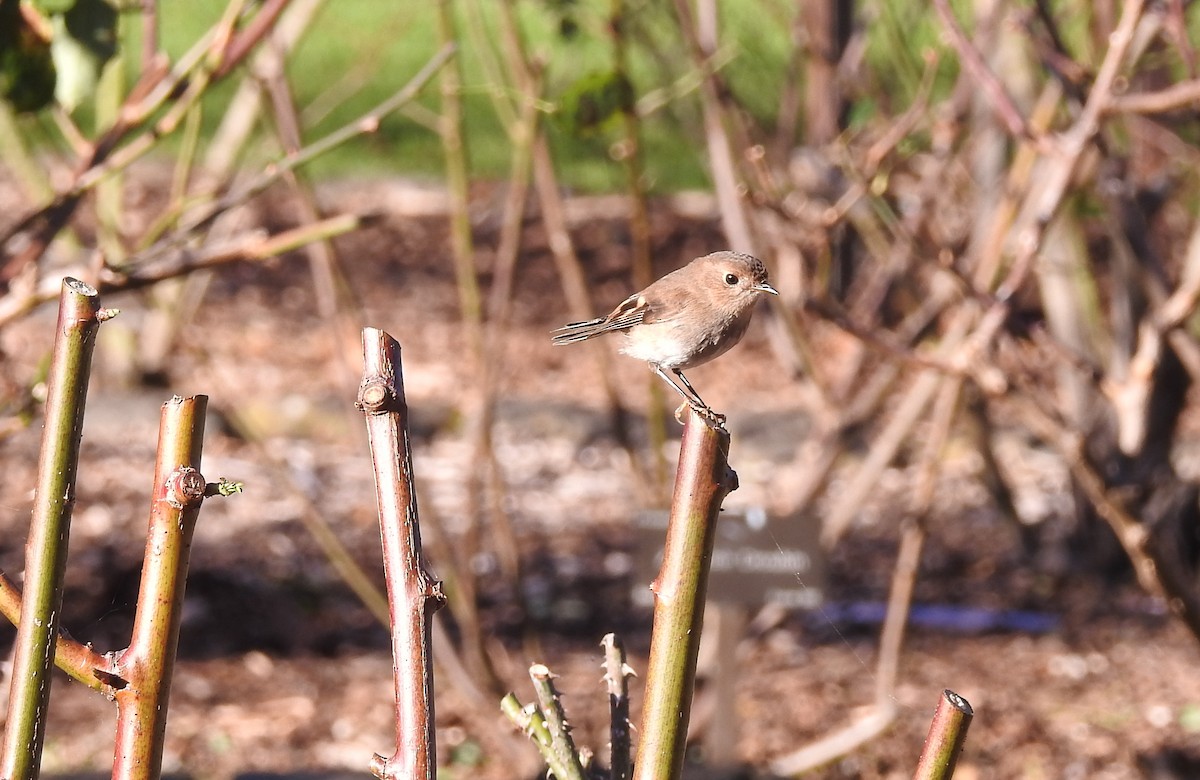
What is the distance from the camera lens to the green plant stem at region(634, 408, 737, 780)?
0.94 m

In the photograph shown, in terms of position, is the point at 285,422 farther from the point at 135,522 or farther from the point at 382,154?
the point at 382,154

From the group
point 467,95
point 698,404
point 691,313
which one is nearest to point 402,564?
point 698,404

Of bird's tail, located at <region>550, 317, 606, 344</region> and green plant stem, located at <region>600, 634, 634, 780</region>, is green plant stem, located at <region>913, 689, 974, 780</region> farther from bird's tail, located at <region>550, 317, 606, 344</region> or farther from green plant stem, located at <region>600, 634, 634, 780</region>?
bird's tail, located at <region>550, 317, 606, 344</region>

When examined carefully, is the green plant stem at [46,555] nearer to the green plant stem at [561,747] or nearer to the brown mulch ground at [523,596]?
the green plant stem at [561,747]

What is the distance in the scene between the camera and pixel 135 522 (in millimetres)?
5004

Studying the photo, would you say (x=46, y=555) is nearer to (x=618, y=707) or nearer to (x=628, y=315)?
(x=618, y=707)

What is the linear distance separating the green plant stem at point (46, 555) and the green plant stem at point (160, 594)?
0.05 m

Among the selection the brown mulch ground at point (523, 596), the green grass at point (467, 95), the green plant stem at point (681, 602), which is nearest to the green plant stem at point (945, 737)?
the green plant stem at point (681, 602)

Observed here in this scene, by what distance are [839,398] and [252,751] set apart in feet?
5.86

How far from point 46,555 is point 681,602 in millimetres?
398

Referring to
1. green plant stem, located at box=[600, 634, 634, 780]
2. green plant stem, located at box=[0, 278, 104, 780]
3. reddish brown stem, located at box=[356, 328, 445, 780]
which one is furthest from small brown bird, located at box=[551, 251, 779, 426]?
green plant stem, located at box=[0, 278, 104, 780]

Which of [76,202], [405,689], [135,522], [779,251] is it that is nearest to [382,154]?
[135,522]

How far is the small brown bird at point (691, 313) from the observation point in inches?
60.9

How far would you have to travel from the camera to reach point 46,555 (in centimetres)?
83
